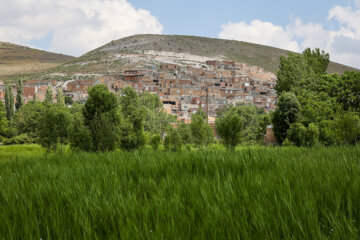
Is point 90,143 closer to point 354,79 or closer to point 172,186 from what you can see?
point 172,186

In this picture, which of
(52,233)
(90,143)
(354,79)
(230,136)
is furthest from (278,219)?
(354,79)

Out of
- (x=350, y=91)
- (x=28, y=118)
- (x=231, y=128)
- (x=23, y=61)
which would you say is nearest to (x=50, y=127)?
(x=231, y=128)

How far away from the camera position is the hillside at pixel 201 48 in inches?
6102

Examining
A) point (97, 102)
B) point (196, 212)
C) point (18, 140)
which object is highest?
point (97, 102)

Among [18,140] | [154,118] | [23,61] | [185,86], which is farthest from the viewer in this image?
[23,61]

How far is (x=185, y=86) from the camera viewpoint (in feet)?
324

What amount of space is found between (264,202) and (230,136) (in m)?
14.6

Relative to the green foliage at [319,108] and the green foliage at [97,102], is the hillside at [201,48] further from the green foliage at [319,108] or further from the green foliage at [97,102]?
the green foliage at [97,102]

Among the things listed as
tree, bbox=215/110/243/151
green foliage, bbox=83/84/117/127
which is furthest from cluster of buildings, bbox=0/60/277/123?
green foliage, bbox=83/84/117/127

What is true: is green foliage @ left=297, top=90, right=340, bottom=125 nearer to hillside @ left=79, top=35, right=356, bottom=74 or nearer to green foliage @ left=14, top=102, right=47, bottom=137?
green foliage @ left=14, top=102, right=47, bottom=137

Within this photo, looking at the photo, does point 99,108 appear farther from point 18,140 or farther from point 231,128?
point 18,140

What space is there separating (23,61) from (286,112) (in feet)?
585

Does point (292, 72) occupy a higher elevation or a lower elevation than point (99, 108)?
higher

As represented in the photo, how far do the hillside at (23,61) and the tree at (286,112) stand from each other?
130 metres
